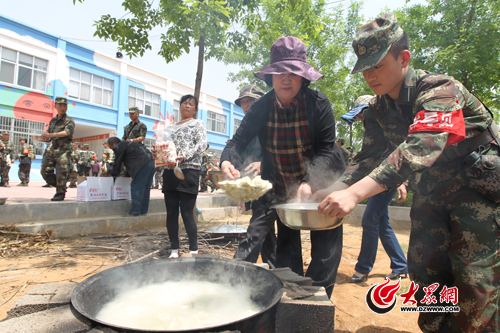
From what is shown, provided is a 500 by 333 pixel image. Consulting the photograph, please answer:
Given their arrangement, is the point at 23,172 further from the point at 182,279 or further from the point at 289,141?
the point at 289,141

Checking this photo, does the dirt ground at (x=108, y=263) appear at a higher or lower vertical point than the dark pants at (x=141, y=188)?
lower

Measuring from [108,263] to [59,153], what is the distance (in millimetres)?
2960

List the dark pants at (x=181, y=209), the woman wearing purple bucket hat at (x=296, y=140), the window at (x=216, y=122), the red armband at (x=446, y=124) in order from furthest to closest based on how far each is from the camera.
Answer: the window at (x=216, y=122) → the dark pants at (x=181, y=209) → the woman wearing purple bucket hat at (x=296, y=140) → the red armband at (x=446, y=124)

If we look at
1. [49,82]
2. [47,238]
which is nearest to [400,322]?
[47,238]

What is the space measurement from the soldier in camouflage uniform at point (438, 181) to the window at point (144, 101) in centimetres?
2217

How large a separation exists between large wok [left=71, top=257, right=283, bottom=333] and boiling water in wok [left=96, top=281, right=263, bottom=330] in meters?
0.04

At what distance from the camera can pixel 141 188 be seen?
18.2ft

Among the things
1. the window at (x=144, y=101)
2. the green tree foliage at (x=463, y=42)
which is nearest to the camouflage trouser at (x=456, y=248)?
the green tree foliage at (x=463, y=42)

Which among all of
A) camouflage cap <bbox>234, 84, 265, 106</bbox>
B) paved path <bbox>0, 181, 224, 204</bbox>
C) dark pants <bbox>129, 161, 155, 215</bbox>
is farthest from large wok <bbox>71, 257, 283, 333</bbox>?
paved path <bbox>0, 181, 224, 204</bbox>

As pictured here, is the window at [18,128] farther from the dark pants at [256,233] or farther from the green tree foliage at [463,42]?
the green tree foliage at [463,42]

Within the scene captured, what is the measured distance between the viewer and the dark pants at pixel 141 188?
5.52 metres

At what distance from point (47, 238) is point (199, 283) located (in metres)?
3.50

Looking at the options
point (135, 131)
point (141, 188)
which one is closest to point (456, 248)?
point (141, 188)

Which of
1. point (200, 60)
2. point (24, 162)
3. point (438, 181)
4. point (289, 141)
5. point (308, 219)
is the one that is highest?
point (200, 60)
